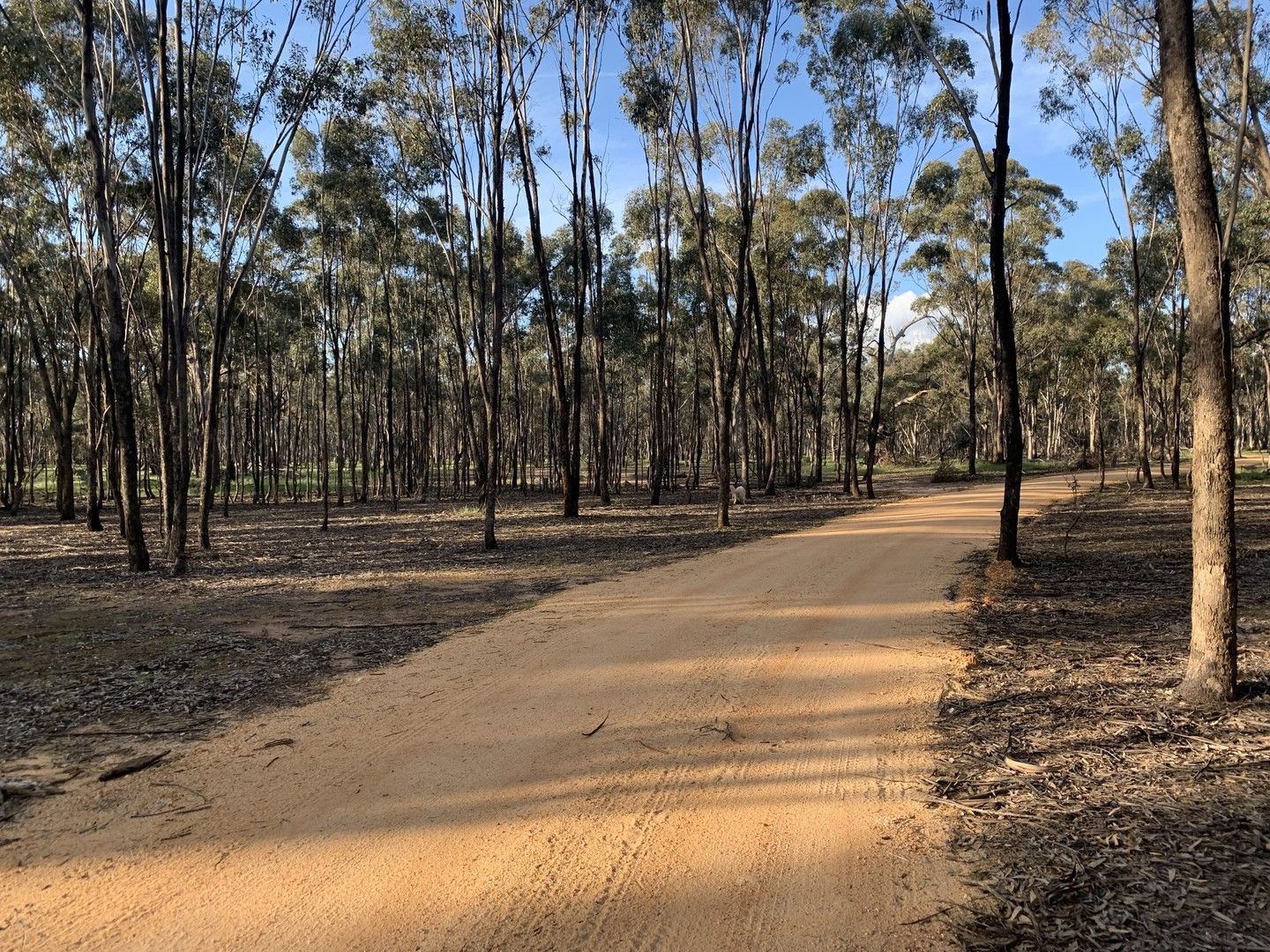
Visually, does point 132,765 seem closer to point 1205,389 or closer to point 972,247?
point 1205,389

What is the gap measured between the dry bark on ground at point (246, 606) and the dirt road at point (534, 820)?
950 millimetres

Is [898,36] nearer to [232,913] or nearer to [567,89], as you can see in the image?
[567,89]

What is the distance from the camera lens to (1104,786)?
12.3ft

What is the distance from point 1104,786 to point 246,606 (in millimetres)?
9342

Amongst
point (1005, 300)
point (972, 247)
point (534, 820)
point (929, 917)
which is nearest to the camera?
point (929, 917)

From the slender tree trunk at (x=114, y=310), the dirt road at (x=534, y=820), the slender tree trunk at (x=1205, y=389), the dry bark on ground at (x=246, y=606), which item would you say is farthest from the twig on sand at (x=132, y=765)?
the slender tree trunk at (x=114, y=310)

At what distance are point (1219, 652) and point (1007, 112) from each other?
8.60 meters

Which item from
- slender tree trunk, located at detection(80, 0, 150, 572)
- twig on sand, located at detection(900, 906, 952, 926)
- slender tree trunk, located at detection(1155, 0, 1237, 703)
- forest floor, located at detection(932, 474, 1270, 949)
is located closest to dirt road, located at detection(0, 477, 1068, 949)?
twig on sand, located at detection(900, 906, 952, 926)

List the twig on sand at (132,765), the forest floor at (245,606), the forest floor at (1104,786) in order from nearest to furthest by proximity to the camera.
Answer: the forest floor at (1104,786) → the twig on sand at (132,765) → the forest floor at (245,606)

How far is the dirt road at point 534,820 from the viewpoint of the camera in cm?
278

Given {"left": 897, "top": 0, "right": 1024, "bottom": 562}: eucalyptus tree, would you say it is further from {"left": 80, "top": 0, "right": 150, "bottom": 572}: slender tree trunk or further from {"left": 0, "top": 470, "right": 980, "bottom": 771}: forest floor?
{"left": 80, "top": 0, "right": 150, "bottom": 572}: slender tree trunk

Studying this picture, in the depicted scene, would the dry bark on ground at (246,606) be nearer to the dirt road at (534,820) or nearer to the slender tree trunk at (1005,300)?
the dirt road at (534,820)

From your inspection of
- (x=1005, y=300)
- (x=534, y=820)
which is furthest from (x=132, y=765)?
(x=1005, y=300)

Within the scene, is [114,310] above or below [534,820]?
above
